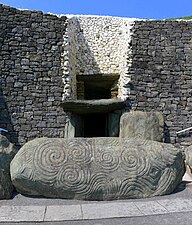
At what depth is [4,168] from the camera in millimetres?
4211

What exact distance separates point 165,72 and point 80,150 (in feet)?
20.0

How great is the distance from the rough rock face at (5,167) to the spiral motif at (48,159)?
19.1 inches

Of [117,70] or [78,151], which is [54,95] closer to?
[117,70]

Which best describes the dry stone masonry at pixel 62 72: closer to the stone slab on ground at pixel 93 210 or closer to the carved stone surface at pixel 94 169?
the carved stone surface at pixel 94 169

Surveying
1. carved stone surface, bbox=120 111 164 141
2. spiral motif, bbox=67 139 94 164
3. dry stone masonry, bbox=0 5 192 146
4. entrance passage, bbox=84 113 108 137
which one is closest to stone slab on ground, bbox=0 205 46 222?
spiral motif, bbox=67 139 94 164

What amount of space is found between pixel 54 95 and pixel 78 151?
5089mm

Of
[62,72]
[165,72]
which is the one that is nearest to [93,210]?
[62,72]

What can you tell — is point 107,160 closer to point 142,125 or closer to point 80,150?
point 80,150

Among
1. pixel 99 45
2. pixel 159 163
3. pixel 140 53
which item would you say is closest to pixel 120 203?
pixel 159 163

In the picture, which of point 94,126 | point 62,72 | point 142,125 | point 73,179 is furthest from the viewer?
point 94,126

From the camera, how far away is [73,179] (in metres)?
4.04

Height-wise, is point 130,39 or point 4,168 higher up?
point 130,39

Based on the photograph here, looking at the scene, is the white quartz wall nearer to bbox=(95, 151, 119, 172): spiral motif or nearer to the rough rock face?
the rough rock face

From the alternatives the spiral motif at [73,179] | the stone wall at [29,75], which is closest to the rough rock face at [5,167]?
the spiral motif at [73,179]
